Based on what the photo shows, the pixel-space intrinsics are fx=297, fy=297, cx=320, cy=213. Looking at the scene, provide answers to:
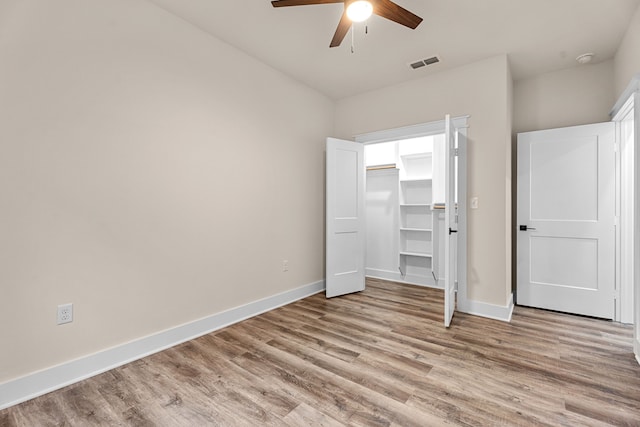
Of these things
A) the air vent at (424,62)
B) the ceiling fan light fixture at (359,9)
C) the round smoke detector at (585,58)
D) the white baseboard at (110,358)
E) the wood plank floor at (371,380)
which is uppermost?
the air vent at (424,62)

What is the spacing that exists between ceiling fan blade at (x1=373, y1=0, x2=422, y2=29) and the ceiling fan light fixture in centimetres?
4

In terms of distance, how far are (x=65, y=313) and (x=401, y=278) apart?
13.0 feet

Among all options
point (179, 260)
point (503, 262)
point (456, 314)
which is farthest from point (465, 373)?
point (179, 260)

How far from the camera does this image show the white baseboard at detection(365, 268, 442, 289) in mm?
4379

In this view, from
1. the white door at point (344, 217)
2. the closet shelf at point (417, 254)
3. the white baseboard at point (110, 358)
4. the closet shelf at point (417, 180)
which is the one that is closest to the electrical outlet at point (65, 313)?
the white baseboard at point (110, 358)

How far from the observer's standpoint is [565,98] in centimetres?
340

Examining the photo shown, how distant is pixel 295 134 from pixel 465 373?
2.99 meters

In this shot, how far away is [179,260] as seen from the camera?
8.40 ft

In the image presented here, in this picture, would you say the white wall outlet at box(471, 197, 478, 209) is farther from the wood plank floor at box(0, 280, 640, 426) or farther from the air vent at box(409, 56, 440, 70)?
the air vent at box(409, 56, 440, 70)

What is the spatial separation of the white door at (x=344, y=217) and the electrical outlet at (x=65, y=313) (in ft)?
8.41

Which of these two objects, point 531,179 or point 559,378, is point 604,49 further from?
point 559,378

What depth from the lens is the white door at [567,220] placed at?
3086 mm

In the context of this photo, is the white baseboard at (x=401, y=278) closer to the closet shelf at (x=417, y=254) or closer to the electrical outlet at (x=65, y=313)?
the closet shelf at (x=417, y=254)

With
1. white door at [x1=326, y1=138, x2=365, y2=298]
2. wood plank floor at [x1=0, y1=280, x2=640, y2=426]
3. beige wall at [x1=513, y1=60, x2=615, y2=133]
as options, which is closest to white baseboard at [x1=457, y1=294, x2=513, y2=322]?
wood plank floor at [x1=0, y1=280, x2=640, y2=426]
